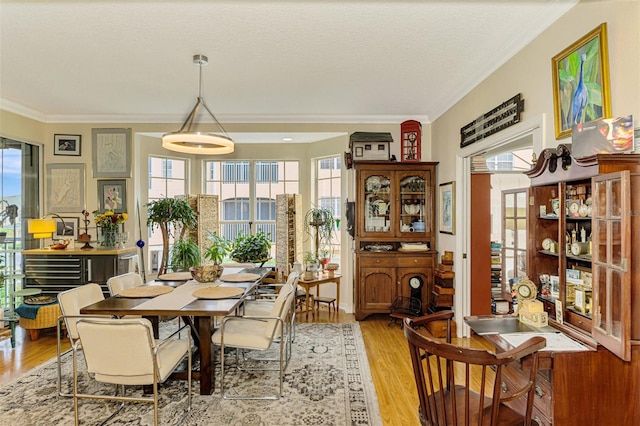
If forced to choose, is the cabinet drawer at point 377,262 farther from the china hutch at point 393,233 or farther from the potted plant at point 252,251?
the potted plant at point 252,251

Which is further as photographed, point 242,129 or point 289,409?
point 242,129

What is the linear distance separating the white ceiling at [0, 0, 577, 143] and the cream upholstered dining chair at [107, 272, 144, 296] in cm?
189

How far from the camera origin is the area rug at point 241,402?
2.43m

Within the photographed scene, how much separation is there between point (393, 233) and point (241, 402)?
2.75m

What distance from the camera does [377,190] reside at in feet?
15.5

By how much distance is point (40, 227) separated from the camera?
13.5ft

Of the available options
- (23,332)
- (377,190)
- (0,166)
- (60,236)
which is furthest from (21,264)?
(377,190)

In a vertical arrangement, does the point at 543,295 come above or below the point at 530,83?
below

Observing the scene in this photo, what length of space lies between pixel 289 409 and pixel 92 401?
4.76 ft

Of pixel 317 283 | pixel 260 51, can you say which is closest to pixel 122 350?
pixel 260 51

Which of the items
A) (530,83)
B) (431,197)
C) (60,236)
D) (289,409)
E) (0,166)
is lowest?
(289,409)

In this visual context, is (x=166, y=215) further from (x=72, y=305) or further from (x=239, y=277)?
(x=72, y=305)

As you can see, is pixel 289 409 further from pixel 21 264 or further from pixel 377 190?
pixel 21 264

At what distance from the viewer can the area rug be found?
2432mm
